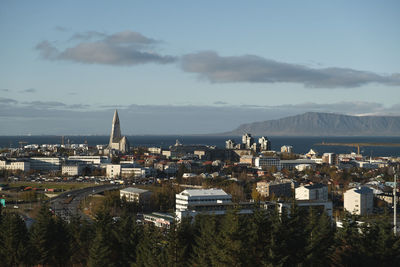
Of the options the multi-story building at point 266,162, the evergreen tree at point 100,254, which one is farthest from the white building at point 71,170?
the evergreen tree at point 100,254

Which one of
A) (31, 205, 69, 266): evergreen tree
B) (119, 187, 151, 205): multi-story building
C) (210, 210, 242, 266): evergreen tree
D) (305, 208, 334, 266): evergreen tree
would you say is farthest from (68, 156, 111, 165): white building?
(210, 210, 242, 266): evergreen tree

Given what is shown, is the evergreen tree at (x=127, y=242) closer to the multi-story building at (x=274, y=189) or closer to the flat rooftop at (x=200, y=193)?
the flat rooftop at (x=200, y=193)

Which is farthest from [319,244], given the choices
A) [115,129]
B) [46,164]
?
[115,129]

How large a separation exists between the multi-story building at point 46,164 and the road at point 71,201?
18.1 meters

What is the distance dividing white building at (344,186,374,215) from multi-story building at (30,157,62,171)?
35.0 m

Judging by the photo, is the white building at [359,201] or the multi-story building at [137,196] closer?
the white building at [359,201]

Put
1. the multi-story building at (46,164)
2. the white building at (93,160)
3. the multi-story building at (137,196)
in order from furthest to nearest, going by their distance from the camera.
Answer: the white building at (93,160), the multi-story building at (46,164), the multi-story building at (137,196)

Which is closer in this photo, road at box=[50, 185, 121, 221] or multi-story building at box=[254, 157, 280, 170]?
road at box=[50, 185, 121, 221]

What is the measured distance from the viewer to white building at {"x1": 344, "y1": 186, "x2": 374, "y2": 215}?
1130 inches

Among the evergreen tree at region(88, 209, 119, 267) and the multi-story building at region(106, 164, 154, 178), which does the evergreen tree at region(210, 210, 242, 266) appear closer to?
the evergreen tree at region(88, 209, 119, 267)

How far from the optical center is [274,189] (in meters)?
35.0

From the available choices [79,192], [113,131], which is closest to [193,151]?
[113,131]

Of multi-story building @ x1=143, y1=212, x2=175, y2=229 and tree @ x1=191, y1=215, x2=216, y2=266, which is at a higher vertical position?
tree @ x1=191, y1=215, x2=216, y2=266

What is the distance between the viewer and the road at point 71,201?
87.1ft
